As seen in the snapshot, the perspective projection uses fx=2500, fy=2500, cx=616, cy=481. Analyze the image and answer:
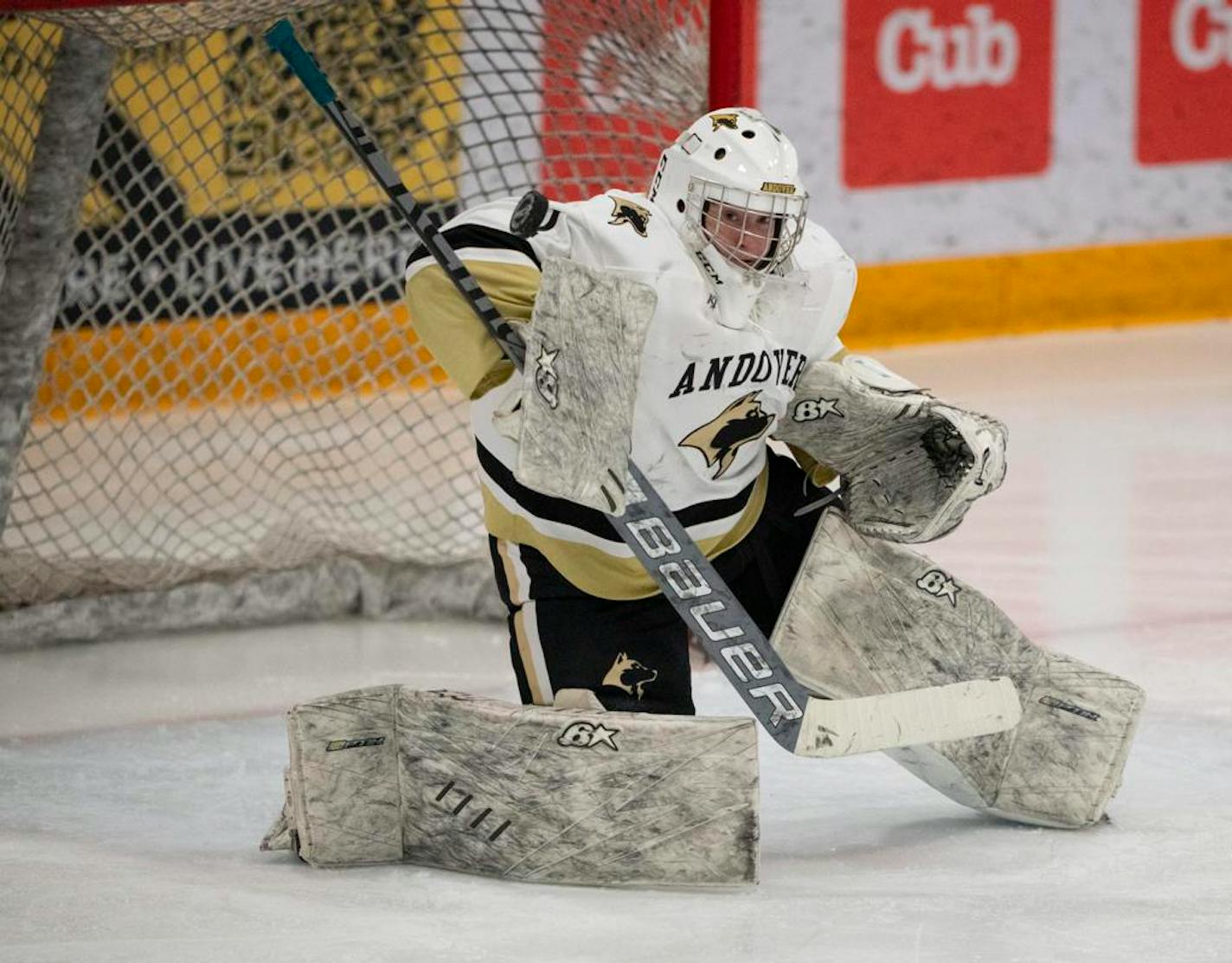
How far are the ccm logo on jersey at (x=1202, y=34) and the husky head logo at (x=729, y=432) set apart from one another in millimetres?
4590

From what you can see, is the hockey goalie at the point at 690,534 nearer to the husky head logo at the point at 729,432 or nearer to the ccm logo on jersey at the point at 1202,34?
the husky head logo at the point at 729,432

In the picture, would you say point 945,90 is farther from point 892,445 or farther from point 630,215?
point 630,215

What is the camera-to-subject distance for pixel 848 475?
11.0 feet

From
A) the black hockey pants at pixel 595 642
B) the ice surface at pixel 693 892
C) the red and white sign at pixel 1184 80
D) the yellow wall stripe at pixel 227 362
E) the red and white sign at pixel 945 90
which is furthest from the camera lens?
the red and white sign at pixel 1184 80

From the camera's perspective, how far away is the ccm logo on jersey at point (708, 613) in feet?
10.1

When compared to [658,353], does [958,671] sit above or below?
below

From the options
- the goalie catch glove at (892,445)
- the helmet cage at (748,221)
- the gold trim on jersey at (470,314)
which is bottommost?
the goalie catch glove at (892,445)

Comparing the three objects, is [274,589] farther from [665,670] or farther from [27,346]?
[665,670]

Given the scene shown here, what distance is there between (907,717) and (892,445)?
422 millimetres

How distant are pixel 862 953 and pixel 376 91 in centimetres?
256

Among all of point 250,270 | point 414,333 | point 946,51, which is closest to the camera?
point 250,270

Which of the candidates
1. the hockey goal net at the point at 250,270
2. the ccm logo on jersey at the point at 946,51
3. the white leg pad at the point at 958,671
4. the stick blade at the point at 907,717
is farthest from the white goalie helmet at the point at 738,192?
the ccm logo on jersey at the point at 946,51

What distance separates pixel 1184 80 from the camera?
7441 mm

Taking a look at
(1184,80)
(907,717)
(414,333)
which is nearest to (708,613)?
(907,717)
